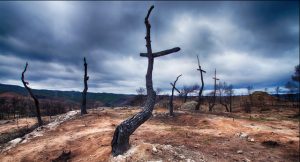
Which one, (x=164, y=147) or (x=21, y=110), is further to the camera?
(x=21, y=110)

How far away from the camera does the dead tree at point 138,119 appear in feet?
30.7

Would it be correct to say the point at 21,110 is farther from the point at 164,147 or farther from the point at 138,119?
the point at 164,147

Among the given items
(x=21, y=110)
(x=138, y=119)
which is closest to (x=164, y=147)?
(x=138, y=119)

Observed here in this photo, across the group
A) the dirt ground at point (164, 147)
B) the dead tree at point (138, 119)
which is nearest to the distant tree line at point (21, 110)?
the dirt ground at point (164, 147)

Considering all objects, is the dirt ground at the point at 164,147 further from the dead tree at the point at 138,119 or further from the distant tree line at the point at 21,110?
the distant tree line at the point at 21,110

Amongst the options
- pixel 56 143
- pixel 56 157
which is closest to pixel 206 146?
pixel 56 157

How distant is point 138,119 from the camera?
32.7 ft

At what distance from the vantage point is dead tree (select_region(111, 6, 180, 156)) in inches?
369

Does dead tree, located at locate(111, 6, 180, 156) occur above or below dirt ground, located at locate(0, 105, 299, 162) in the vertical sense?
above

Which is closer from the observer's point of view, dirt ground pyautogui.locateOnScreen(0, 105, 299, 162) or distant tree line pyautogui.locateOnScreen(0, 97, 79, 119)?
dirt ground pyautogui.locateOnScreen(0, 105, 299, 162)

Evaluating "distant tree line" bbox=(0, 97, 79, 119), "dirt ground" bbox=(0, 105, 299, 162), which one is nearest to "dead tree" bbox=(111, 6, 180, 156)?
"dirt ground" bbox=(0, 105, 299, 162)

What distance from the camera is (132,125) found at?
9695mm

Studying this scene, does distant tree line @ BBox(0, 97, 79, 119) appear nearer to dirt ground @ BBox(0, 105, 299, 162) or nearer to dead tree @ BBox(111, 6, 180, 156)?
dirt ground @ BBox(0, 105, 299, 162)

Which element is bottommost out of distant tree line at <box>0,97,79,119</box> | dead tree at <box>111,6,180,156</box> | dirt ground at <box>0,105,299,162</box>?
distant tree line at <box>0,97,79,119</box>
